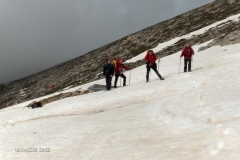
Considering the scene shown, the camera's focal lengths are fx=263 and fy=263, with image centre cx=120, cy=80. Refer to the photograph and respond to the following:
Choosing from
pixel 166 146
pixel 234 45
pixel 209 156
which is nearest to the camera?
pixel 209 156

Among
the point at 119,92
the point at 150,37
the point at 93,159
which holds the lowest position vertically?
the point at 93,159

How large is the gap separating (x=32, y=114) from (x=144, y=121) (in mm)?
11879

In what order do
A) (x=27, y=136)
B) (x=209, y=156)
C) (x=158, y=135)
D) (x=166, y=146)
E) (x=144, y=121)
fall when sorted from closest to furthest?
(x=209, y=156) → (x=166, y=146) → (x=158, y=135) → (x=144, y=121) → (x=27, y=136)

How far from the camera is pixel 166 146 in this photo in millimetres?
9727

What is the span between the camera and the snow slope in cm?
917

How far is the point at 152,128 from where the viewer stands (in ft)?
39.5

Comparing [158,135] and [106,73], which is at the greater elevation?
[106,73]

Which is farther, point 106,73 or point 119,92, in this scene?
point 106,73

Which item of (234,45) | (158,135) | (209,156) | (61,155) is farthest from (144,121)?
(234,45)

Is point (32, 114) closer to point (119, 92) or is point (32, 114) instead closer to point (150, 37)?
point (119, 92)

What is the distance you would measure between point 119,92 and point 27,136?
9.65 metres

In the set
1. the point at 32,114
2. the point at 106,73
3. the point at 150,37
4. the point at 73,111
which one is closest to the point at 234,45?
the point at 106,73

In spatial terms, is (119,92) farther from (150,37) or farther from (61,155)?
(150,37)

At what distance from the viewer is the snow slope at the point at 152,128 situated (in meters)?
9.17
